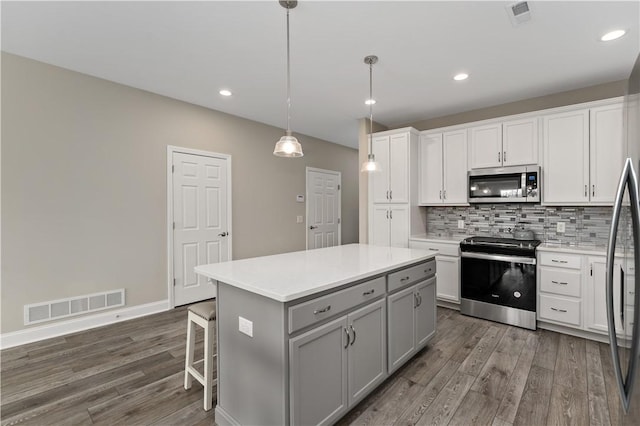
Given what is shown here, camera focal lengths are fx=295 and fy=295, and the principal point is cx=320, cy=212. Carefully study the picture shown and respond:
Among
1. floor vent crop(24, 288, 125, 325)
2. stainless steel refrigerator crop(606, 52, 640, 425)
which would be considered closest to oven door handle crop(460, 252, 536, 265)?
stainless steel refrigerator crop(606, 52, 640, 425)

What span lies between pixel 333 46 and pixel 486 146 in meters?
2.42

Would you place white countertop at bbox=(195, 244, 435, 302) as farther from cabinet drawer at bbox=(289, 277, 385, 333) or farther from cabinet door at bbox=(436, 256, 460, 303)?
cabinet door at bbox=(436, 256, 460, 303)

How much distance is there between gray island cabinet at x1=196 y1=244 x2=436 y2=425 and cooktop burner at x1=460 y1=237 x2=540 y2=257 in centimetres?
163

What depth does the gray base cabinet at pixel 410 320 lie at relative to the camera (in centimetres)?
218

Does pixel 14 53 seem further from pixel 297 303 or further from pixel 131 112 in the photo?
pixel 297 303

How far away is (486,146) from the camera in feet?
12.4

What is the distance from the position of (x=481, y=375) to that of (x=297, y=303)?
5.97 ft

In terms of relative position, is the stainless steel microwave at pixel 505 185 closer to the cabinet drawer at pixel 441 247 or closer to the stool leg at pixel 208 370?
the cabinet drawer at pixel 441 247

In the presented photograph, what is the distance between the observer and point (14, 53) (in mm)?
2732

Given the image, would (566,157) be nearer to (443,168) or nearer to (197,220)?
(443,168)

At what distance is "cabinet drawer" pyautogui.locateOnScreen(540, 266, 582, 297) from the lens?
9.82ft

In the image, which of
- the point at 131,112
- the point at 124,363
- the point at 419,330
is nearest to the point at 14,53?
the point at 131,112

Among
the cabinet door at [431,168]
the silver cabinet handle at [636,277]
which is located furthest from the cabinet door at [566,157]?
the silver cabinet handle at [636,277]

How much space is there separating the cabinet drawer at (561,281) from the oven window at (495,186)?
3.05ft
